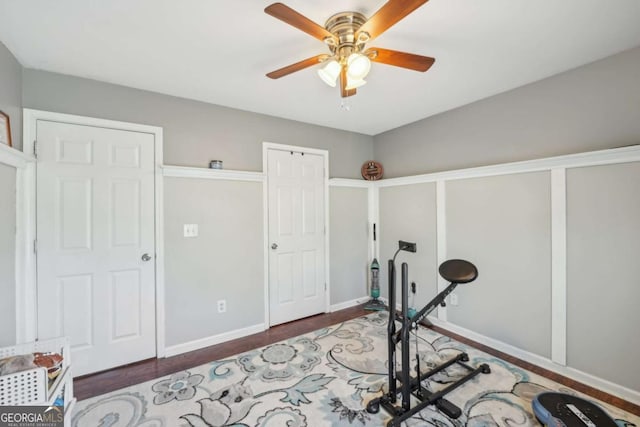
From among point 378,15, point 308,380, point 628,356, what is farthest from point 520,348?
point 378,15

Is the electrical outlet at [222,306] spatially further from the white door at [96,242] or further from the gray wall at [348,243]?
the gray wall at [348,243]

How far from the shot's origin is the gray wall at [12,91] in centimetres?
181

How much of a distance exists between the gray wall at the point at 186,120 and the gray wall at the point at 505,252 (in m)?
1.71

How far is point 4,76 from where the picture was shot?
1.82 metres

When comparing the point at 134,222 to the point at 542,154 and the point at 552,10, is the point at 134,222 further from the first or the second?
the point at 542,154

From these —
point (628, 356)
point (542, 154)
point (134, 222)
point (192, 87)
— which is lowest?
point (628, 356)

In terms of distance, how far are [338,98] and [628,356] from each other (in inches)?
120

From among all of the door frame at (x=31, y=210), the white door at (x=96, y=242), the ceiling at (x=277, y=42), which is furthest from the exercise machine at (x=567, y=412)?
the door frame at (x=31, y=210)

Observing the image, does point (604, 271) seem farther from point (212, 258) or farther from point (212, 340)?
point (212, 340)

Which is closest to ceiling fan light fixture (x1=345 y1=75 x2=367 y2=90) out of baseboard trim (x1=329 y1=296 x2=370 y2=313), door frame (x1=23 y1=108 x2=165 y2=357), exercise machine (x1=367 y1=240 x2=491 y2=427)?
exercise machine (x1=367 y1=240 x2=491 y2=427)

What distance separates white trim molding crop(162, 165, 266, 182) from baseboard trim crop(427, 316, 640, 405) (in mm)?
2676

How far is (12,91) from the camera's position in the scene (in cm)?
193

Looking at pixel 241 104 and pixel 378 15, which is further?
pixel 241 104

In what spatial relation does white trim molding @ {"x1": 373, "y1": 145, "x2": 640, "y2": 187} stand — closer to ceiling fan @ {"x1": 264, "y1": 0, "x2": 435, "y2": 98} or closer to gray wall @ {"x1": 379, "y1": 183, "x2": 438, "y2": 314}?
gray wall @ {"x1": 379, "y1": 183, "x2": 438, "y2": 314}
